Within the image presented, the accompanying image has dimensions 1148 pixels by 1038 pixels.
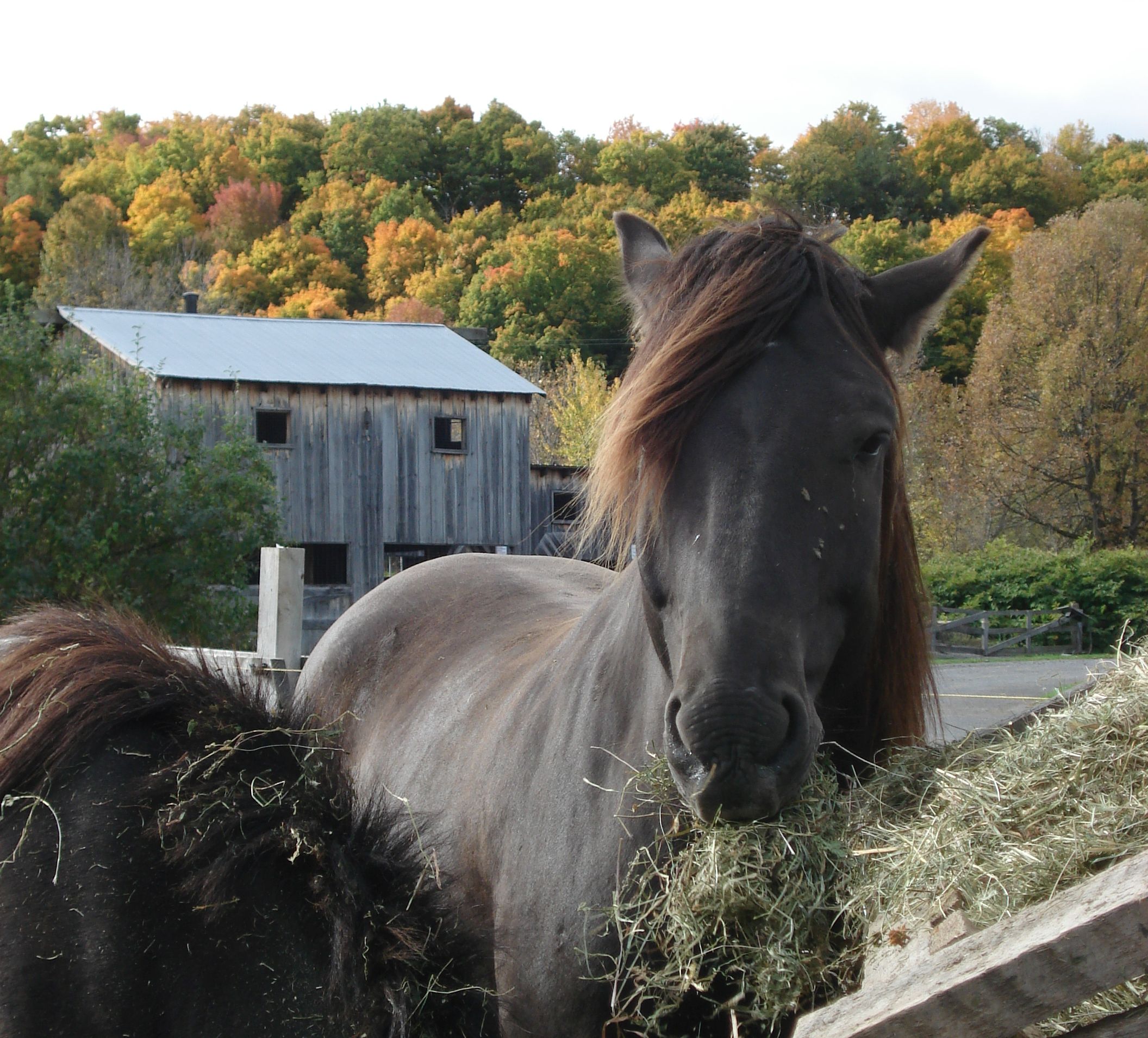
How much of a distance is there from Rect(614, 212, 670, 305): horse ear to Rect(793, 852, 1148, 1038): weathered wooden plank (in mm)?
1712

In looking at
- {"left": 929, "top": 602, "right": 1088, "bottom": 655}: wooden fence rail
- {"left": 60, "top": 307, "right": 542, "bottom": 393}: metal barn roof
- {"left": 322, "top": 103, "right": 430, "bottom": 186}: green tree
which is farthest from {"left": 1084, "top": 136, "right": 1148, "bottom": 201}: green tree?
{"left": 322, "top": 103, "right": 430, "bottom": 186}: green tree

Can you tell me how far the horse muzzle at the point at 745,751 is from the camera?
5.69 ft

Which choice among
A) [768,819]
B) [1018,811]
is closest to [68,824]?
[768,819]

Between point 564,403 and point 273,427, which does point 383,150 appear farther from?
point 273,427

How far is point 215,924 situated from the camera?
1818mm

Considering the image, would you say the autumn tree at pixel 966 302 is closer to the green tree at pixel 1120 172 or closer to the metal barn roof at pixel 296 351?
the green tree at pixel 1120 172

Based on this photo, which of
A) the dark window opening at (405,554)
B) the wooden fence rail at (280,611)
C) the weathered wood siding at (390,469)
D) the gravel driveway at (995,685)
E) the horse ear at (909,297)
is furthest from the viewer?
the dark window opening at (405,554)

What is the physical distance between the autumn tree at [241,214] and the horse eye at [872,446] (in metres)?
64.9

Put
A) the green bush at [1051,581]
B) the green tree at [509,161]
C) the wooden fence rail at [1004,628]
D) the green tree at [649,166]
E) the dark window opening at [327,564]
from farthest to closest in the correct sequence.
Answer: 1. the green tree at [509,161]
2. the green tree at [649,166]
3. the dark window opening at [327,564]
4. the green bush at [1051,581]
5. the wooden fence rail at [1004,628]

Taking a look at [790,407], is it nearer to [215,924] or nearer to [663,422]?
[663,422]

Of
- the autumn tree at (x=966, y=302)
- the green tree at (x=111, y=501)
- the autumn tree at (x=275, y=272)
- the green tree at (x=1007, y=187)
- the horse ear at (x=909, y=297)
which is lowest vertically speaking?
the green tree at (x=111, y=501)

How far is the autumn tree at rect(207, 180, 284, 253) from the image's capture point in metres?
62.7

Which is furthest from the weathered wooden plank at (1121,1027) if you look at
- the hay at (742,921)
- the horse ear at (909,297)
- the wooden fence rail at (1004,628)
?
the wooden fence rail at (1004,628)

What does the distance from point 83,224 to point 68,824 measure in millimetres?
62591
